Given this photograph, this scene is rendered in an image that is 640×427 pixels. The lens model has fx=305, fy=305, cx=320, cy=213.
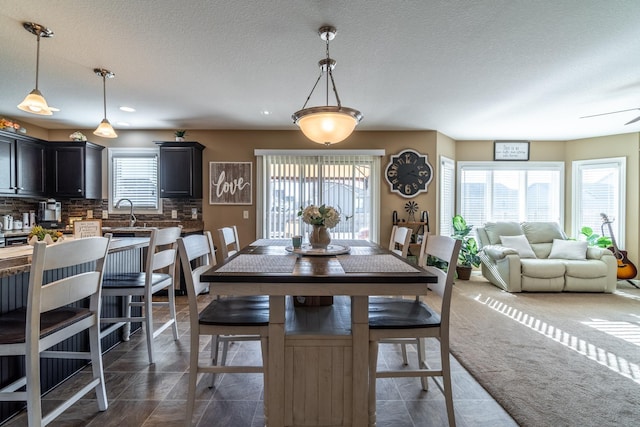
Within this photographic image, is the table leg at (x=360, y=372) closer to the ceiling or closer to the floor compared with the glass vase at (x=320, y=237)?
closer to the floor

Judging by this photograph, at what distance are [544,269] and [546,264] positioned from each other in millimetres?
77

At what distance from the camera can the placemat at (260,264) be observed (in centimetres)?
141

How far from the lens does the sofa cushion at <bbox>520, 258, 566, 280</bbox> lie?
3.94 m

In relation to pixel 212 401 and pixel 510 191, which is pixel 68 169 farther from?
pixel 510 191

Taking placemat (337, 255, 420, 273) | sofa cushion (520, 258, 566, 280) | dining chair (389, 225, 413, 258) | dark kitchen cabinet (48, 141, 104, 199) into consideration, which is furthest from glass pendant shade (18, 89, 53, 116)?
sofa cushion (520, 258, 566, 280)

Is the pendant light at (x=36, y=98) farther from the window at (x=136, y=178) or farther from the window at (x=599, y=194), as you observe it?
the window at (x=599, y=194)

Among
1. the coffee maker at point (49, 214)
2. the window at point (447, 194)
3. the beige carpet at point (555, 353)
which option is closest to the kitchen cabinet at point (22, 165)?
the coffee maker at point (49, 214)

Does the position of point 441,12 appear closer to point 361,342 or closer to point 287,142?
point 361,342

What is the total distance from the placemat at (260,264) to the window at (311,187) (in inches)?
111

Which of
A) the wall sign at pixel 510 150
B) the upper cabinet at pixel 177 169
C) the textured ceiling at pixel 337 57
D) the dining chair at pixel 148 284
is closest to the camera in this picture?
the textured ceiling at pixel 337 57

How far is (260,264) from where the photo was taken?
5.13 ft

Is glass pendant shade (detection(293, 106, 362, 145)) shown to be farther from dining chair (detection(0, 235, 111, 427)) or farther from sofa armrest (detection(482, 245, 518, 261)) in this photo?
sofa armrest (detection(482, 245, 518, 261))

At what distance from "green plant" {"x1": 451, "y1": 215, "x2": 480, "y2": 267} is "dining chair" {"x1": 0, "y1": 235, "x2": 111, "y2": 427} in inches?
181

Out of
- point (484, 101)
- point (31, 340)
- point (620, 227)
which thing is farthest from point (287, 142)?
point (620, 227)
